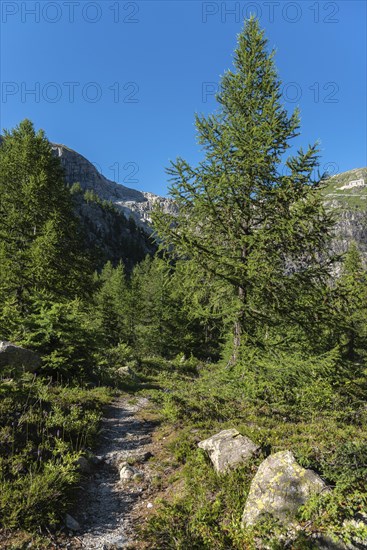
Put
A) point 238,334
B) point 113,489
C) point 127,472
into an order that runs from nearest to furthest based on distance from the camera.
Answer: point 113,489 < point 127,472 < point 238,334

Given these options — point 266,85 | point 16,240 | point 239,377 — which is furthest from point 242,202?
point 16,240

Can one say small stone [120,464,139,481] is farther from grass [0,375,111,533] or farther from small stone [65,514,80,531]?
small stone [65,514,80,531]

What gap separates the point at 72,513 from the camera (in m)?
4.80

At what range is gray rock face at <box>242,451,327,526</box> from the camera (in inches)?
167

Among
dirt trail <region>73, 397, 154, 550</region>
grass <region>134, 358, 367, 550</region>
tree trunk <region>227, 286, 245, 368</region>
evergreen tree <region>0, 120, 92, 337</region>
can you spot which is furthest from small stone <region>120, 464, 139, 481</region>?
evergreen tree <region>0, 120, 92, 337</region>

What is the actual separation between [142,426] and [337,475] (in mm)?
5744

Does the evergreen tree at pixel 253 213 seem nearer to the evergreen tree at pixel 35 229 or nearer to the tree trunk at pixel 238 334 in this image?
the tree trunk at pixel 238 334

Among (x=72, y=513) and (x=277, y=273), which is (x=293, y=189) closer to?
(x=277, y=273)

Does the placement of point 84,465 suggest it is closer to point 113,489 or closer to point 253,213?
point 113,489

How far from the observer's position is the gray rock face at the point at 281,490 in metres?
4.23

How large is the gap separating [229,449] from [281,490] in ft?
5.04

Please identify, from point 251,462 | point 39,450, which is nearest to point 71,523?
point 39,450

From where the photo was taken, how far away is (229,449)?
580 cm

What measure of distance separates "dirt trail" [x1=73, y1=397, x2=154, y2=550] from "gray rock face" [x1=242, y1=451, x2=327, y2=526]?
192 cm
